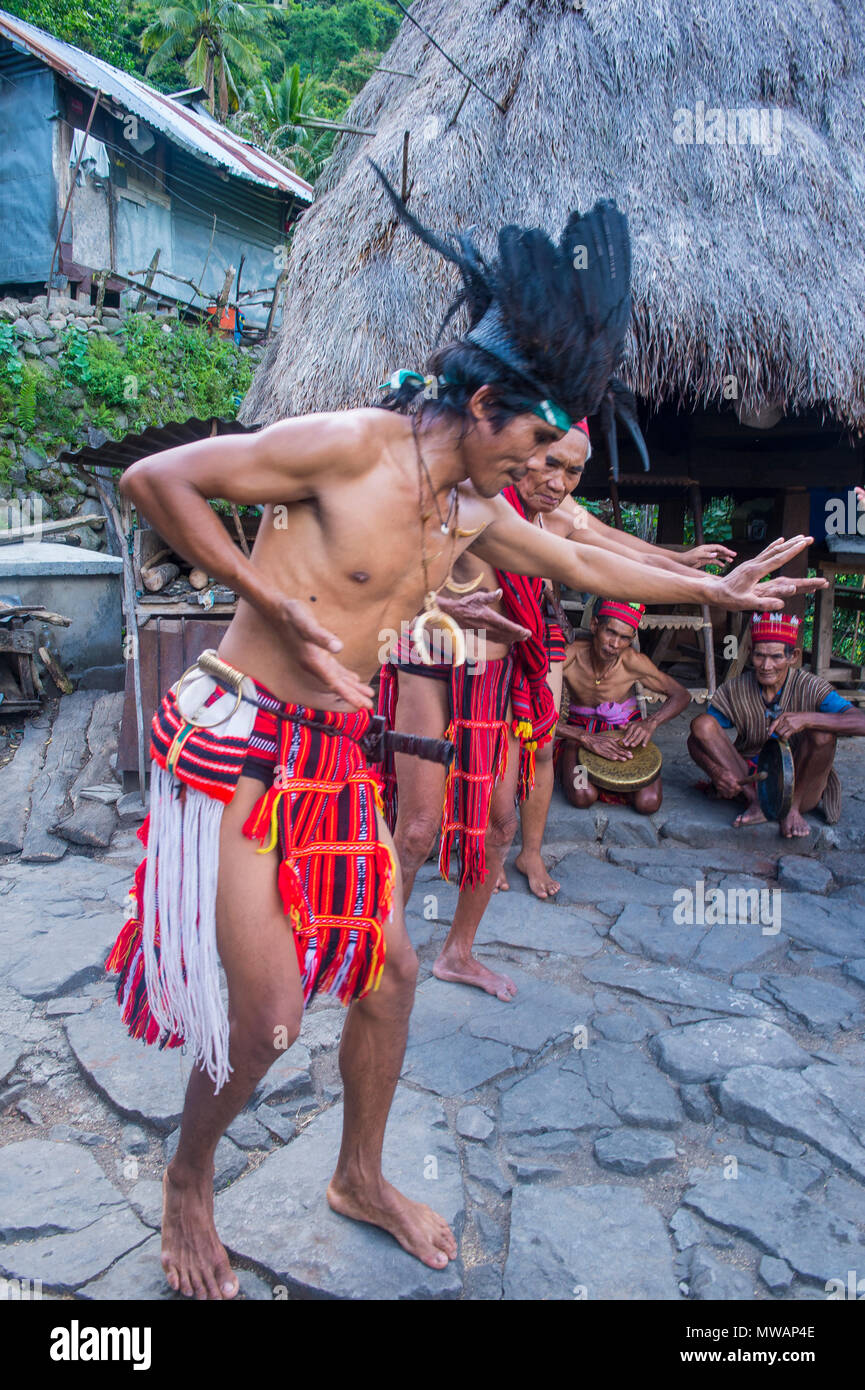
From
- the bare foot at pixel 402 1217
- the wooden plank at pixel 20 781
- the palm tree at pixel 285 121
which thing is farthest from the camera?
the palm tree at pixel 285 121

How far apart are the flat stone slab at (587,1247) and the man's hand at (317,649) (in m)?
1.31

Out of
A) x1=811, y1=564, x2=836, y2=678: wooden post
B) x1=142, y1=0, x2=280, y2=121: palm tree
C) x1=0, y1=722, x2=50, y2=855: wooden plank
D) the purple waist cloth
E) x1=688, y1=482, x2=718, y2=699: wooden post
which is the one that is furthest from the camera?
x1=142, y1=0, x2=280, y2=121: palm tree

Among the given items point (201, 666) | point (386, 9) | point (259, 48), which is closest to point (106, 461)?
point (201, 666)

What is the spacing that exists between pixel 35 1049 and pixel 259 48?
31.3m

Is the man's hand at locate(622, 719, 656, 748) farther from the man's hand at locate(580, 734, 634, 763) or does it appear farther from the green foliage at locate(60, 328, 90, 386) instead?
the green foliage at locate(60, 328, 90, 386)

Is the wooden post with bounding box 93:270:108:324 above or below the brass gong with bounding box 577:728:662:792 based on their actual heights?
above

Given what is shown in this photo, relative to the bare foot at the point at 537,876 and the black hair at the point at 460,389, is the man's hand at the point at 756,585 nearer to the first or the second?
the black hair at the point at 460,389

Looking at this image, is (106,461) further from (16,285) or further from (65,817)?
(16,285)

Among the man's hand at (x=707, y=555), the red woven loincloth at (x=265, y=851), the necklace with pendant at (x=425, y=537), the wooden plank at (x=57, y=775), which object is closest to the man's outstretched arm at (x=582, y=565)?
the necklace with pendant at (x=425, y=537)

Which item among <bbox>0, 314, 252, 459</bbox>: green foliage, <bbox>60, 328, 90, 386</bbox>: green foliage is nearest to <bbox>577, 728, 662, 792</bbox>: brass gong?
<bbox>0, 314, 252, 459</bbox>: green foliage

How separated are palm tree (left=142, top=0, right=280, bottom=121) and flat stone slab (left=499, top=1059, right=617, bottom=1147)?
27.3 meters

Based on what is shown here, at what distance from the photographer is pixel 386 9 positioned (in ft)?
91.5

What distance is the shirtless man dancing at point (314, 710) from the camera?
1700 mm

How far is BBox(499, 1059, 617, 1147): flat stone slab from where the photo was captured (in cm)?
244
